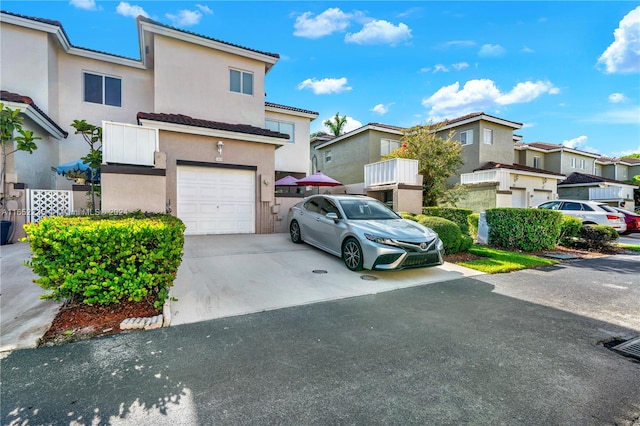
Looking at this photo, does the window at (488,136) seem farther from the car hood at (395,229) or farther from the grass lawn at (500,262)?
the car hood at (395,229)

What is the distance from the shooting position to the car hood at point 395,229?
6455 mm

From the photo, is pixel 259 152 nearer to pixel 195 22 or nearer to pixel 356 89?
pixel 195 22

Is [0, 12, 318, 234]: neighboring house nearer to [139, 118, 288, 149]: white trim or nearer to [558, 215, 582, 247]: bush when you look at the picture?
[139, 118, 288, 149]: white trim

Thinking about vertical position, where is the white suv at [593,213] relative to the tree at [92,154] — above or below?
below

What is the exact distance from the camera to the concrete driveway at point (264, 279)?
4738mm

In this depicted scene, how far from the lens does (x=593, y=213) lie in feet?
44.7

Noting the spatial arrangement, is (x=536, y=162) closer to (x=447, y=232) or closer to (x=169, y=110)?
(x=447, y=232)

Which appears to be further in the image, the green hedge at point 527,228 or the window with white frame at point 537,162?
the window with white frame at point 537,162

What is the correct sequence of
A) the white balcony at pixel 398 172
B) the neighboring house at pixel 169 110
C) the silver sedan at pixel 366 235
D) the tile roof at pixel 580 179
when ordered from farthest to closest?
the tile roof at pixel 580 179 → the white balcony at pixel 398 172 → the neighboring house at pixel 169 110 → the silver sedan at pixel 366 235

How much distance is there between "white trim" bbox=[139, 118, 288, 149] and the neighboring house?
3cm

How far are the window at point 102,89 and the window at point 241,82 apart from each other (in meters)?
5.00

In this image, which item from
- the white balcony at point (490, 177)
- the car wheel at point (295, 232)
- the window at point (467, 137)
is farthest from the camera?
the window at point (467, 137)

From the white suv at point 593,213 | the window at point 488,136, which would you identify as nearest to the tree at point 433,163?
the white suv at point 593,213

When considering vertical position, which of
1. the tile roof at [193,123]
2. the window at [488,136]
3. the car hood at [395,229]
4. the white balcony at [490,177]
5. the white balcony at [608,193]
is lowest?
the car hood at [395,229]
